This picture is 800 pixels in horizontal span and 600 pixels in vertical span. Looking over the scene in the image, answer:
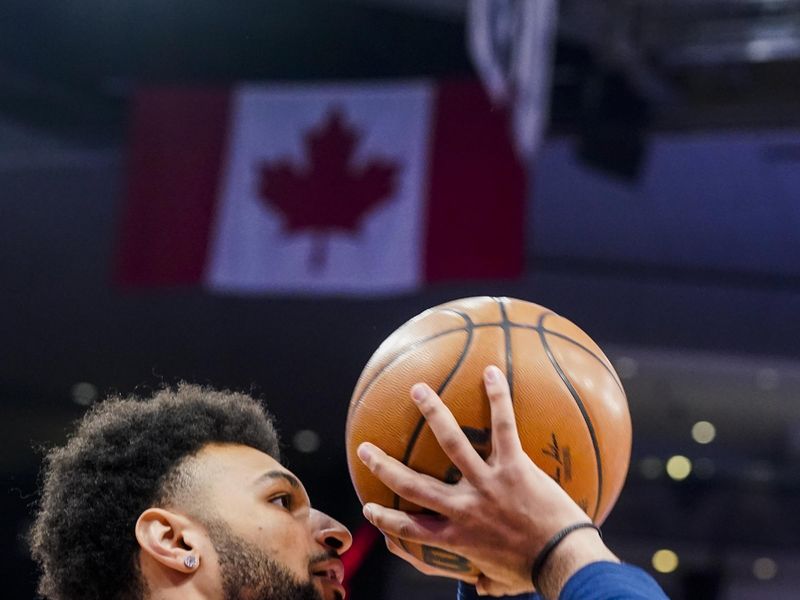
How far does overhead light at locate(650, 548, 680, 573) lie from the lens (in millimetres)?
8258

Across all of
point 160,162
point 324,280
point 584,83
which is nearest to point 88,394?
point 160,162

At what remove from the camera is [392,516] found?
1.72m

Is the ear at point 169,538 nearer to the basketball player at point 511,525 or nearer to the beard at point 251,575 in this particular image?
the beard at point 251,575

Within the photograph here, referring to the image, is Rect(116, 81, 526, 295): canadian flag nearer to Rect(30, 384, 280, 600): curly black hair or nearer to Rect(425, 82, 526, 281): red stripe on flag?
Rect(425, 82, 526, 281): red stripe on flag

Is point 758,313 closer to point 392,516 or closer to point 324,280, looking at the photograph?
point 324,280

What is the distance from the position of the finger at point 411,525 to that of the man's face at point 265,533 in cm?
33

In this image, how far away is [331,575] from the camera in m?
2.11

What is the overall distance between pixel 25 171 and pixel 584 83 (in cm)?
448

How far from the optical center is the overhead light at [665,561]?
27.1ft

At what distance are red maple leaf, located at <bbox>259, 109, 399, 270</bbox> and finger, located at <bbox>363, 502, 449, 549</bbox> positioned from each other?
4.69 metres

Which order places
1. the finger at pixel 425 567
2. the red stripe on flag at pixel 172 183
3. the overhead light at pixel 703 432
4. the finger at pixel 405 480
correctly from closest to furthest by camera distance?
the finger at pixel 405 480, the finger at pixel 425 567, the red stripe on flag at pixel 172 183, the overhead light at pixel 703 432

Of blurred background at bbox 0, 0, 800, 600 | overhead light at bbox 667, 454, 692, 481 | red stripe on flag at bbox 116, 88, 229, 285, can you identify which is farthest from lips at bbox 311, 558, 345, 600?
overhead light at bbox 667, 454, 692, 481

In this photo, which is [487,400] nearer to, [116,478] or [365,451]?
[365,451]

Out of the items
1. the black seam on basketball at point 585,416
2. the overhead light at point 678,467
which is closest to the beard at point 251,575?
the black seam on basketball at point 585,416
